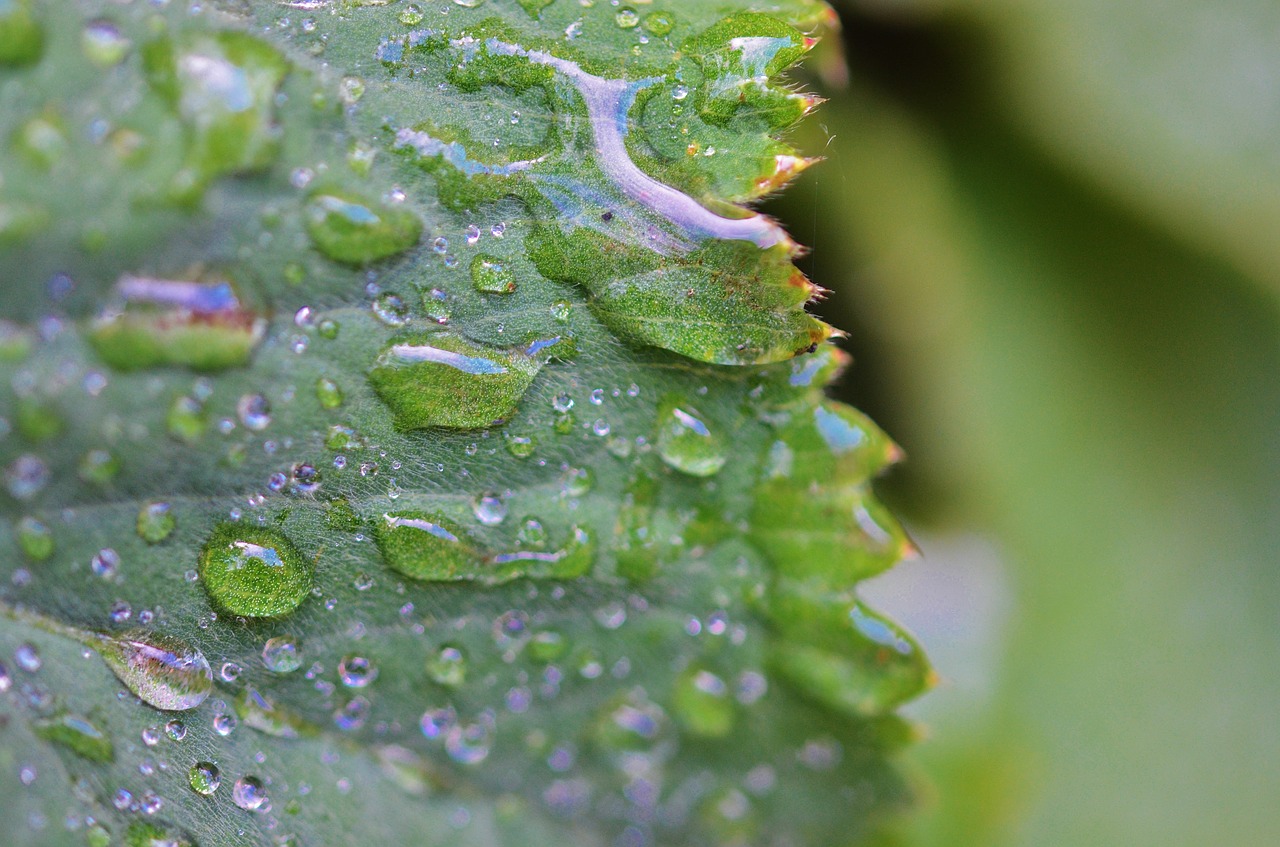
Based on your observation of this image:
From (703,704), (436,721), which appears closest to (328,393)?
(436,721)

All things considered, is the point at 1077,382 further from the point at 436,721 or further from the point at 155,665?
the point at 155,665

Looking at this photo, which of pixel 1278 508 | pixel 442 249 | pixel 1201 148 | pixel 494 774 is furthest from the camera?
pixel 1278 508

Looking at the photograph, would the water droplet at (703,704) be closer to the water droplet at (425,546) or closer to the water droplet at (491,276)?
the water droplet at (425,546)

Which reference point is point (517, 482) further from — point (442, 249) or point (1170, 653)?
point (1170, 653)

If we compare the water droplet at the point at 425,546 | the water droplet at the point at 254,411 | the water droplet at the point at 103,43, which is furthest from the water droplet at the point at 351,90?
the water droplet at the point at 425,546

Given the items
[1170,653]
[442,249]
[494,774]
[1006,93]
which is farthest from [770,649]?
[1006,93]
